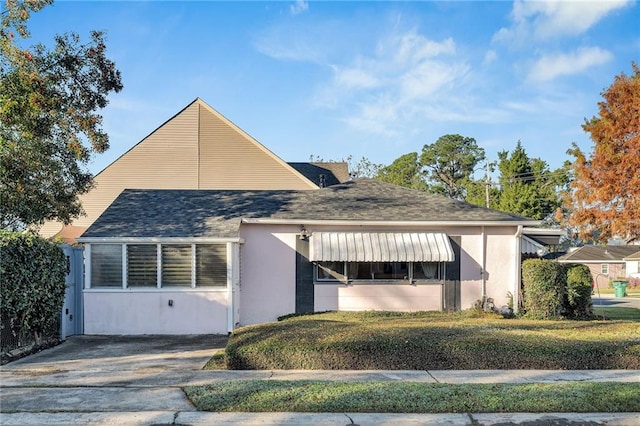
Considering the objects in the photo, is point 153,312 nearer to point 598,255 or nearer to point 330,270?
point 330,270

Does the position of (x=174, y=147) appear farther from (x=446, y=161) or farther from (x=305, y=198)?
(x=446, y=161)

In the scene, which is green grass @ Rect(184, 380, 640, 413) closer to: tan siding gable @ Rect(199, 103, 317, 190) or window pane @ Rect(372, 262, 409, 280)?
window pane @ Rect(372, 262, 409, 280)

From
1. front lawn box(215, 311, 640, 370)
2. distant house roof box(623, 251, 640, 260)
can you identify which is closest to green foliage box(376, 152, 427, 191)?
distant house roof box(623, 251, 640, 260)

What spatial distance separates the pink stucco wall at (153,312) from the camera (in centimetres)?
1224

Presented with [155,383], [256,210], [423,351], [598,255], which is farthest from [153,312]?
[598,255]

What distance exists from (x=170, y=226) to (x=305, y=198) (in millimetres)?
4572

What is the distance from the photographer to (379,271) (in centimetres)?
1390

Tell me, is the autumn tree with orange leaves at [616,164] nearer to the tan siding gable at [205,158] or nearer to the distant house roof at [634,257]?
the tan siding gable at [205,158]

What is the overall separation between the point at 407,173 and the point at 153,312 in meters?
49.1

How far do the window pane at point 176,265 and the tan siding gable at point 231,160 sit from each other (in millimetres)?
12302

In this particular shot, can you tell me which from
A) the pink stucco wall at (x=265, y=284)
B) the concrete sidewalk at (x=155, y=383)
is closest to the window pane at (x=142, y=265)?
the concrete sidewalk at (x=155, y=383)

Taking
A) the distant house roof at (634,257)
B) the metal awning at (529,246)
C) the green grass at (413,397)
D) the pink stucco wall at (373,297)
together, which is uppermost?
the metal awning at (529,246)

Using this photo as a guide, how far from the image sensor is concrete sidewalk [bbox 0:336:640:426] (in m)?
5.68

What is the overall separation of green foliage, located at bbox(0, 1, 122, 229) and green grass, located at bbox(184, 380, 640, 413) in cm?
814
